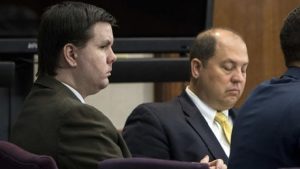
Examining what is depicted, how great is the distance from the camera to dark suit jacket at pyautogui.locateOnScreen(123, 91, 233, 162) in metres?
3.42

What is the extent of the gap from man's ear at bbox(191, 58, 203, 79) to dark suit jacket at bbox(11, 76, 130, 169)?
108 cm

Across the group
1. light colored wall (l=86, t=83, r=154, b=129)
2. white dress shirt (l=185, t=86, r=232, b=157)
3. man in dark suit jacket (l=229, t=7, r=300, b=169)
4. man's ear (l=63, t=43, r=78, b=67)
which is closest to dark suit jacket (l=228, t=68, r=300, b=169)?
man in dark suit jacket (l=229, t=7, r=300, b=169)

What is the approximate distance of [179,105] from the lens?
3.66 meters

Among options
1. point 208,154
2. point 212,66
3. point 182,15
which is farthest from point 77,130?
point 182,15

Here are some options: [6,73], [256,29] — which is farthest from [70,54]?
[256,29]

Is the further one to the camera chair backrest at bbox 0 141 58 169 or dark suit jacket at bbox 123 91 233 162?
dark suit jacket at bbox 123 91 233 162

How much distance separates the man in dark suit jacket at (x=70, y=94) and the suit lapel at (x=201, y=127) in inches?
25.5

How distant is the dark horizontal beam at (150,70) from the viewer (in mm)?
4711

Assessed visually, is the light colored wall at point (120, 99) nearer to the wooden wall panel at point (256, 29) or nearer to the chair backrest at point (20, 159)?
the wooden wall panel at point (256, 29)

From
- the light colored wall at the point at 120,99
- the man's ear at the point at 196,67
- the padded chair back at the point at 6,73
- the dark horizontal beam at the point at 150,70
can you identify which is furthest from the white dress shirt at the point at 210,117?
the light colored wall at the point at 120,99

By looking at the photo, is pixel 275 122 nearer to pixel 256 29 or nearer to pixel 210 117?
pixel 210 117

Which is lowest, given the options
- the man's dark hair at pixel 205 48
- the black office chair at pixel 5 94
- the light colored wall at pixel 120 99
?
the light colored wall at pixel 120 99

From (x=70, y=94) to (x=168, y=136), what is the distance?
0.67m

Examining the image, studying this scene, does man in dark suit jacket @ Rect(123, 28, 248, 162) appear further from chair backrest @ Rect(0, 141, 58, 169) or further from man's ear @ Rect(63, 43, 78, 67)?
chair backrest @ Rect(0, 141, 58, 169)
